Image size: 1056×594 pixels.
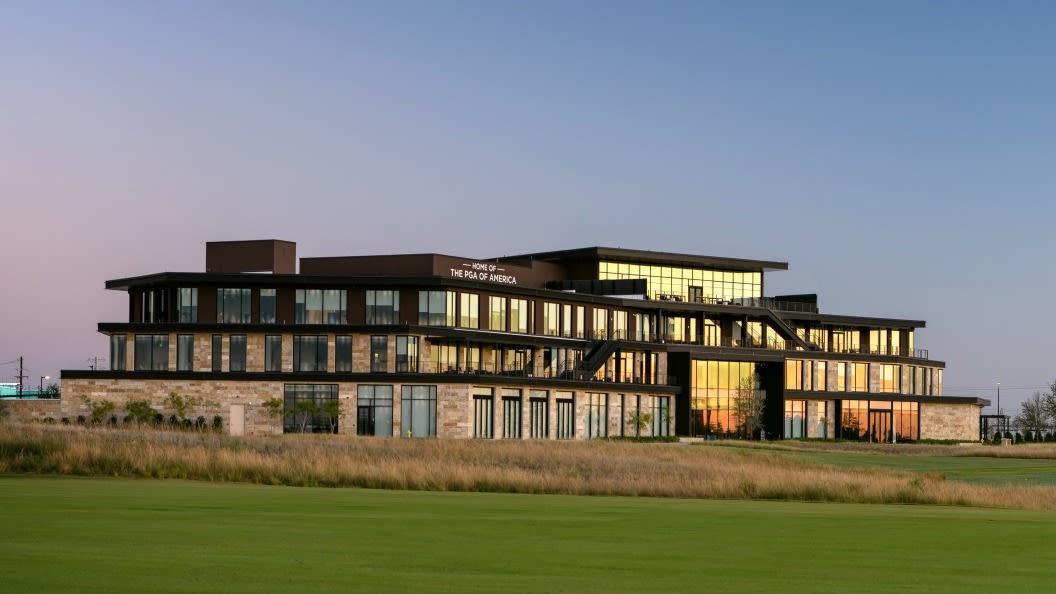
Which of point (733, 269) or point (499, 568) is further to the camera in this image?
point (733, 269)

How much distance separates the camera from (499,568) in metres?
15.9

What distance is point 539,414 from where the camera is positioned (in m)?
110

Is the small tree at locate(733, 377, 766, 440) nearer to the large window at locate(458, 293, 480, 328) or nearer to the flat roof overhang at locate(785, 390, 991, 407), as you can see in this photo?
the flat roof overhang at locate(785, 390, 991, 407)

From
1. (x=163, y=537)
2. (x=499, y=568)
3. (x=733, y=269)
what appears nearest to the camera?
(x=499, y=568)

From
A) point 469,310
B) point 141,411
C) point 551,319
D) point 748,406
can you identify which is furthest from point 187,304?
point 748,406

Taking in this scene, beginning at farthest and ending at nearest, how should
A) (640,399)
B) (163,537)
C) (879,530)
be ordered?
(640,399)
(879,530)
(163,537)

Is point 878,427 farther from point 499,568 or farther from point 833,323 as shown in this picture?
point 499,568

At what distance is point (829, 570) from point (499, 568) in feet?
13.0

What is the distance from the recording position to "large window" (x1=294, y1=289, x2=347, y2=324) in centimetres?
10400

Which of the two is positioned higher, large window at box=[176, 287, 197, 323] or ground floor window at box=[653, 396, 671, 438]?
large window at box=[176, 287, 197, 323]

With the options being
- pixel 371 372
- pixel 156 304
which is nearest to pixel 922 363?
pixel 371 372

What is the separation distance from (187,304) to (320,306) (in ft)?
32.9

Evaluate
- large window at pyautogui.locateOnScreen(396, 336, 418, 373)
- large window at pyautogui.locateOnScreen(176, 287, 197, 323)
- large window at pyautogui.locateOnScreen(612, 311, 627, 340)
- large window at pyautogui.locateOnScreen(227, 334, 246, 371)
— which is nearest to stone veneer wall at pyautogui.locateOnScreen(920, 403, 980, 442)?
large window at pyautogui.locateOnScreen(612, 311, 627, 340)

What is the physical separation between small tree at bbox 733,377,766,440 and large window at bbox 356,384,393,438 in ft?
126
